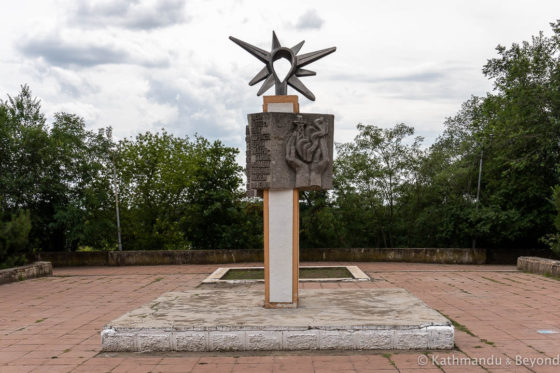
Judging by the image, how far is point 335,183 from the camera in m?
19.2

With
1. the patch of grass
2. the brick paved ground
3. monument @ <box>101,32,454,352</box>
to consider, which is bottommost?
the brick paved ground

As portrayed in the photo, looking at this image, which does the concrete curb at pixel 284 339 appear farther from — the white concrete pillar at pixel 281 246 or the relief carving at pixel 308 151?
the relief carving at pixel 308 151

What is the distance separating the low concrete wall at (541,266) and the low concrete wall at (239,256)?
3315mm

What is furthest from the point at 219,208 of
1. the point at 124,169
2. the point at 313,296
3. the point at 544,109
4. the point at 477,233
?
the point at 544,109

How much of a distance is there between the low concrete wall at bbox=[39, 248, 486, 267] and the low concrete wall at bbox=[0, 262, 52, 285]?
129 inches

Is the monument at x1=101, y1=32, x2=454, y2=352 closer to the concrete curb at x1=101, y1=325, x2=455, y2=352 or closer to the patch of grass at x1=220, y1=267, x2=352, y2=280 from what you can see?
the concrete curb at x1=101, y1=325, x2=455, y2=352

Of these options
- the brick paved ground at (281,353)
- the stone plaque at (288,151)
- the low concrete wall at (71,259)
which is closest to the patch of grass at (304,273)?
the brick paved ground at (281,353)

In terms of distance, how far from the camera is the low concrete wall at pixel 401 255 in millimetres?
17016

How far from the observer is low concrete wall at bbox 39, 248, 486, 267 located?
17.0 metres

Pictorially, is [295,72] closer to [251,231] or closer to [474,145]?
[251,231]

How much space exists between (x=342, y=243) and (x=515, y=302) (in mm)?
11295

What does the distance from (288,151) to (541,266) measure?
30.2ft

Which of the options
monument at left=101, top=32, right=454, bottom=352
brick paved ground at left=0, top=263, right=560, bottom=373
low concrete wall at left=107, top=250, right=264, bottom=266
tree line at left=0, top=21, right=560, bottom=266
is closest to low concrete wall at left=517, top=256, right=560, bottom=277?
brick paved ground at left=0, top=263, right=560, bottom=373

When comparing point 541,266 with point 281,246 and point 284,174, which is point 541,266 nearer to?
point 281,246
